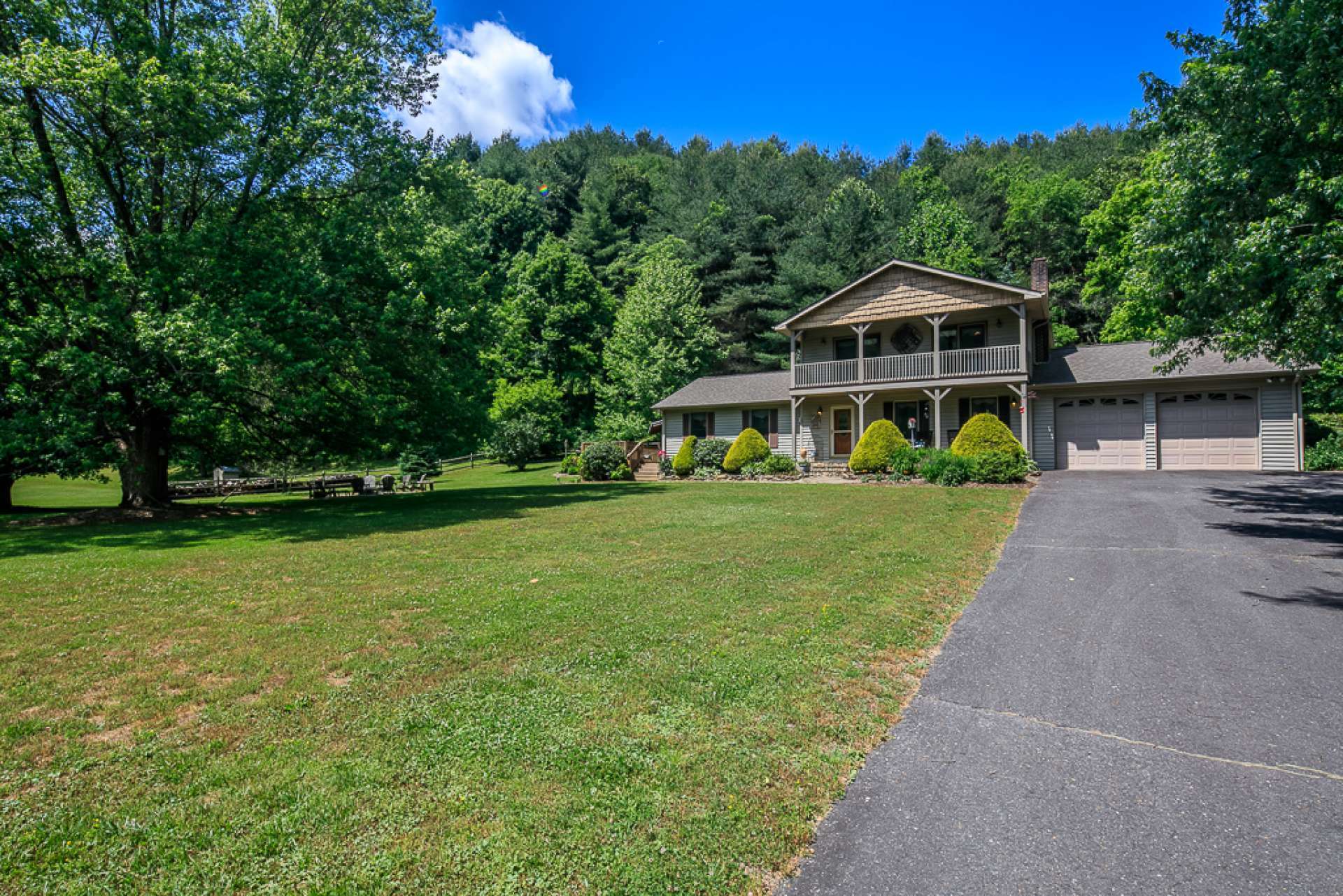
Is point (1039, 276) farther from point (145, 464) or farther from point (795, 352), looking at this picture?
point (145, 464)

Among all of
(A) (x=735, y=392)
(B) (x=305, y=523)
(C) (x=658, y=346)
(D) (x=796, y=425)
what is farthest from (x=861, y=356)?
(B) (x=305, y=523)

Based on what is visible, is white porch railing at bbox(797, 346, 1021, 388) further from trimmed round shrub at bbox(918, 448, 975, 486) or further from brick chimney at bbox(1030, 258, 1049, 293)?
trimmed round shrub at bbox(918, 448, 975, 486)

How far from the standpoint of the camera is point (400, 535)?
37.1 feet

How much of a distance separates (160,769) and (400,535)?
Result: 8341mm

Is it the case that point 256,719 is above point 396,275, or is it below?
below

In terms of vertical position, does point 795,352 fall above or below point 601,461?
above

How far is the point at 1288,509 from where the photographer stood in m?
11.7

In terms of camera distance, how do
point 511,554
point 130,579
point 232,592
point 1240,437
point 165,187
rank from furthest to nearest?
point 1240,437
point 165,187
point 511,554
point 130,579
point 232,592

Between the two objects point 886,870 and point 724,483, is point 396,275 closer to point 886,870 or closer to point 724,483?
point 724,483

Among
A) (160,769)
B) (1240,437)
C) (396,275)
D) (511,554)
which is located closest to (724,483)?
(396,275)

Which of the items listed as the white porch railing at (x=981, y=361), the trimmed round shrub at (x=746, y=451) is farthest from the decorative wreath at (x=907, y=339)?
the trimmed round shrub at (x=746, y=451)

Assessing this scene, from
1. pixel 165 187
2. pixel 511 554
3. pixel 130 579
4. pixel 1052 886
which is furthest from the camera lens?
pixel 165 187

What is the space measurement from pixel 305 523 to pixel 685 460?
14175 mm

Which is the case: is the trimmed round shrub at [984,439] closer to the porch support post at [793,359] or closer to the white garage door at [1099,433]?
the white garage door at [1099,433]
